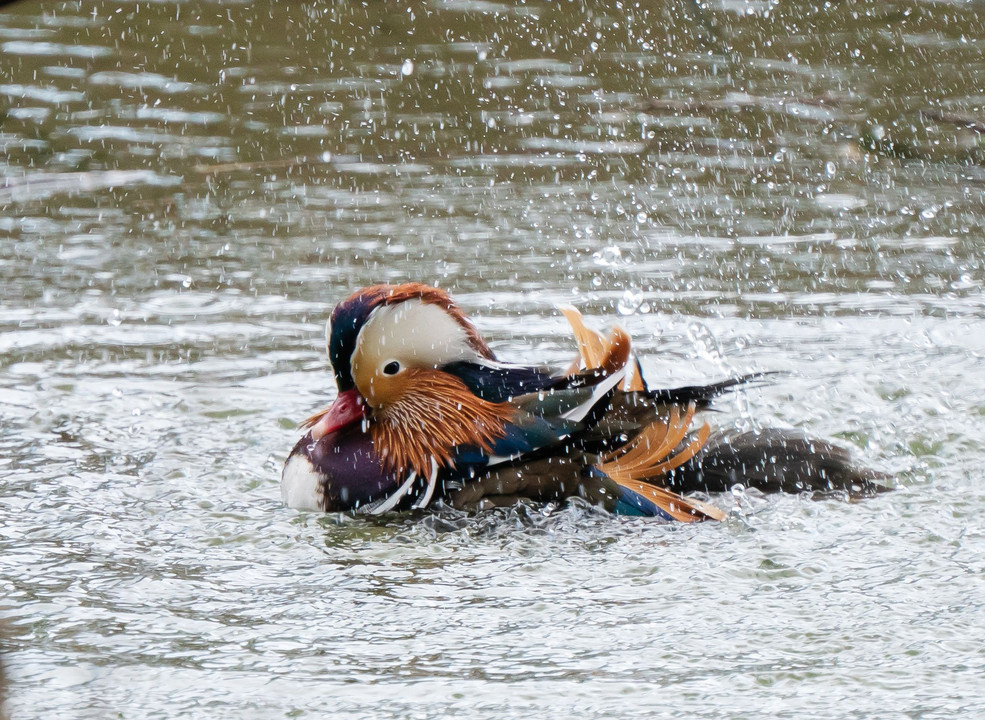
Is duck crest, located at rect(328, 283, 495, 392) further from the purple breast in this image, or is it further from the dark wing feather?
the dark wing feather

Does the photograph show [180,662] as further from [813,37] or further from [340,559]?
[813,37]

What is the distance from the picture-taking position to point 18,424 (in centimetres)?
580

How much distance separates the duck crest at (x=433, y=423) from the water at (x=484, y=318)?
0.76 ft

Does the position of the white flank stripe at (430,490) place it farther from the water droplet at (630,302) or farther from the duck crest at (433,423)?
the water droplet at (630,302)

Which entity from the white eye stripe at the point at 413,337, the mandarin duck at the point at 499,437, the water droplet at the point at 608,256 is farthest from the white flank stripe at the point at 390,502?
the water droplet at the point at 608,256

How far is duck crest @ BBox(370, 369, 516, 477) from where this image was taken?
16.3 ft

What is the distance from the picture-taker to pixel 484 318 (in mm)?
6816

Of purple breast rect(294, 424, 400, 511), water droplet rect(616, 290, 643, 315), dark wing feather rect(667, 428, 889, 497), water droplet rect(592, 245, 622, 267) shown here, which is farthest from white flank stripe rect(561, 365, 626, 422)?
water droplet rect(592, 245, 622, 267)

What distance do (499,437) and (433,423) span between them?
0.27 meters

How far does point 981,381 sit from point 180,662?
140 inches

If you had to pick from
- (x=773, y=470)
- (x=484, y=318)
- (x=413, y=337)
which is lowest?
(x=773, y=470)

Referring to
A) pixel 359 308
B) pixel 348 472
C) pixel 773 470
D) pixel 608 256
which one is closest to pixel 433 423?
pixel 348 472

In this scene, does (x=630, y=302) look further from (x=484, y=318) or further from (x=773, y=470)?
(x=773, y=470)

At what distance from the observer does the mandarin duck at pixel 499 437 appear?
488 cm
